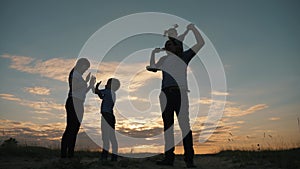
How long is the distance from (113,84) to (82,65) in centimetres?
123

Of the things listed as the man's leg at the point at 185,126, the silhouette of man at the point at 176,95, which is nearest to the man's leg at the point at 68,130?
the silhouette of man at the point at 176,95

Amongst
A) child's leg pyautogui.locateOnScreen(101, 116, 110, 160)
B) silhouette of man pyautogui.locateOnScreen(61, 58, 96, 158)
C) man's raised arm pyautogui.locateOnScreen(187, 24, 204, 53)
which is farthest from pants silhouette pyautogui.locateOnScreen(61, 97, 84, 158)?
man's raised arm pyautogui.locateOnScreen(187, 24, 204, 53)

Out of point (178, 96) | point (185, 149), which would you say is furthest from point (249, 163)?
point (178, 96)

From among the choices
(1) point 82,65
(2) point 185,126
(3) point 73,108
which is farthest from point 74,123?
(2) point 185,126

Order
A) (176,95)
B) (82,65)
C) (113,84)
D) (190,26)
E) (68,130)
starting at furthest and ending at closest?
(113,84)
(82,65)
(68,130)
(190,26)
(176,95)

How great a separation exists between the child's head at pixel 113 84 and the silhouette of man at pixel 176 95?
2.09 metres

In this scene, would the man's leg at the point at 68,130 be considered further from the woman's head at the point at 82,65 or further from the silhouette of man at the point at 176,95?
Answer: the silhouette of man at the point at 176,95

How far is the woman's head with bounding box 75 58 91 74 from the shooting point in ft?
22.1

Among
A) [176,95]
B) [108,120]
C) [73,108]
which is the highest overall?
[176,95]

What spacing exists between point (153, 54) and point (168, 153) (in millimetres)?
2069

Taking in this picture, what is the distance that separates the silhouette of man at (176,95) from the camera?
18.4 ft

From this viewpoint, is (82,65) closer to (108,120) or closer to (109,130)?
(108,120)

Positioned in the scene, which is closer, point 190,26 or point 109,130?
point 190,26

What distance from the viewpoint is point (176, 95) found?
5742mm
